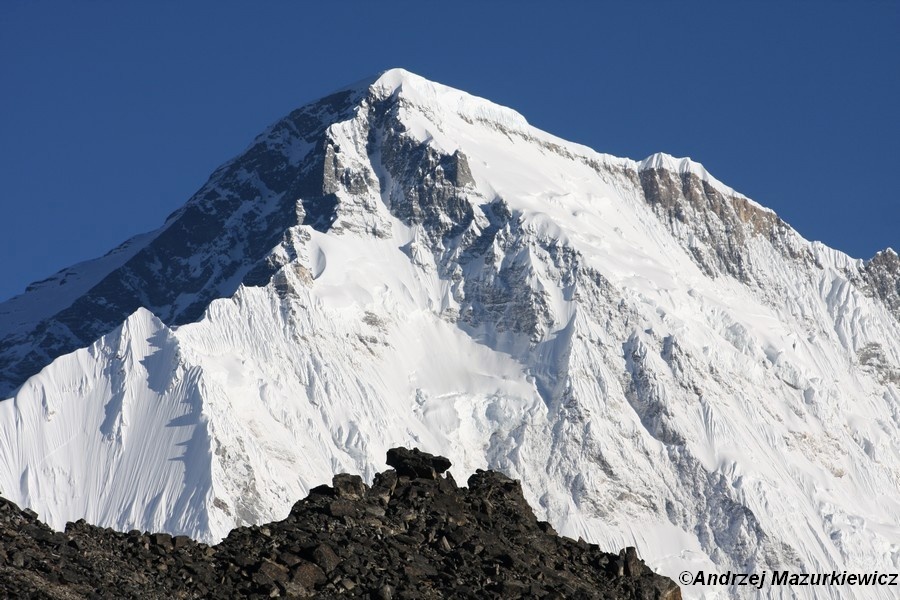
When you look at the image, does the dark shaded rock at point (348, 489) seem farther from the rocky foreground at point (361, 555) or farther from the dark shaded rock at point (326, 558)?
the dark shaded rock at point (326, 558)

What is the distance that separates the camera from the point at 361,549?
55688mm

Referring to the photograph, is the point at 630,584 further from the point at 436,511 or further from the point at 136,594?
the point at 136,594

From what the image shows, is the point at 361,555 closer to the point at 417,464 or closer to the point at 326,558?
the point at 326,558

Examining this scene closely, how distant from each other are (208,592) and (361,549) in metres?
5.58

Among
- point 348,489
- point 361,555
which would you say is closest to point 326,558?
point 361,555

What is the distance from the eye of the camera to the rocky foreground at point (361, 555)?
5128 cm

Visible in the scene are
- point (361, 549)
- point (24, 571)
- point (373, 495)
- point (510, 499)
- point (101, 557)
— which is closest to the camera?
point (24, 571)

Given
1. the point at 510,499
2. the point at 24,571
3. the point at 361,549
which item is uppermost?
the point at 510,499

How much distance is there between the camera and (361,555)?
55344 millimetres

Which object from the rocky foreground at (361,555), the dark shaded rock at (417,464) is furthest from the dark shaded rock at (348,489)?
the dark shaded rock at (417,464)

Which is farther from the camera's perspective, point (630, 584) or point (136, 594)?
point (630, 584)

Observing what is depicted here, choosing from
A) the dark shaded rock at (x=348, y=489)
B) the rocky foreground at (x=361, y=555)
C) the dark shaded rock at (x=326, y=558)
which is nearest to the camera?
the rocky foreground at (x=361, y=555)

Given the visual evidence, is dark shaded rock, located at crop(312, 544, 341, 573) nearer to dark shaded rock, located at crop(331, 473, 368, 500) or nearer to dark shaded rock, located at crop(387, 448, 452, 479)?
dark shaded rock, located at crop(331, 473, 368, 500)

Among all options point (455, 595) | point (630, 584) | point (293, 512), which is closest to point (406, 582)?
point (455, 595)
